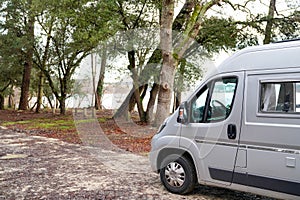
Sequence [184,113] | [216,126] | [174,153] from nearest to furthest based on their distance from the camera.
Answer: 1. [216,126]
2. [184,113]
3. [174,153]

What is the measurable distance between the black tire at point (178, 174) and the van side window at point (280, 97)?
143cm

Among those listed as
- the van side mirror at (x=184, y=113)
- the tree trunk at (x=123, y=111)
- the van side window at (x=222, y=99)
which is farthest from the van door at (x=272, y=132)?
the tree trunk at (x=123, y=111)

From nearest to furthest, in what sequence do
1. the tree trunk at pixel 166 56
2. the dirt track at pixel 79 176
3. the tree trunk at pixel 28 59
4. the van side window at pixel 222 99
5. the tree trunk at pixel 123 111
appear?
the van side window at pixel 222 99
the dirt track at pixel 79 176
the tree trunk at pixel 166 56
the tree trunk at pixel 123 111
the tree trunk at pixel 28 59

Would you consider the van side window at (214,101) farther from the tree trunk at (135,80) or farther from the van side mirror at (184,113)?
the tree trunk at (135,80)

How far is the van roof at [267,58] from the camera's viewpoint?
3658mm

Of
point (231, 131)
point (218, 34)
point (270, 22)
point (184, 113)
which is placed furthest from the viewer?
point (218, 34)

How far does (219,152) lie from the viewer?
419 centimetres

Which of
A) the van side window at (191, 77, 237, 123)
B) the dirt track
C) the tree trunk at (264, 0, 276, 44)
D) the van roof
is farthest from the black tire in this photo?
the tree trunk at (264, 0, 276, 44)

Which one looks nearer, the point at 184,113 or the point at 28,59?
the point at 184,113

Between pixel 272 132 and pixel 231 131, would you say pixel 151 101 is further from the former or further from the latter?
pixel 272 132

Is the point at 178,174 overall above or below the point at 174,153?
below

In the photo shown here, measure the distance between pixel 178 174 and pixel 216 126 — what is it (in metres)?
1.02

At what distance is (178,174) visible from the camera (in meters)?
4.69

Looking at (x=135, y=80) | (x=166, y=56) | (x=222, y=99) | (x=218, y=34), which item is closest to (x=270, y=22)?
(x=218, y=34)
